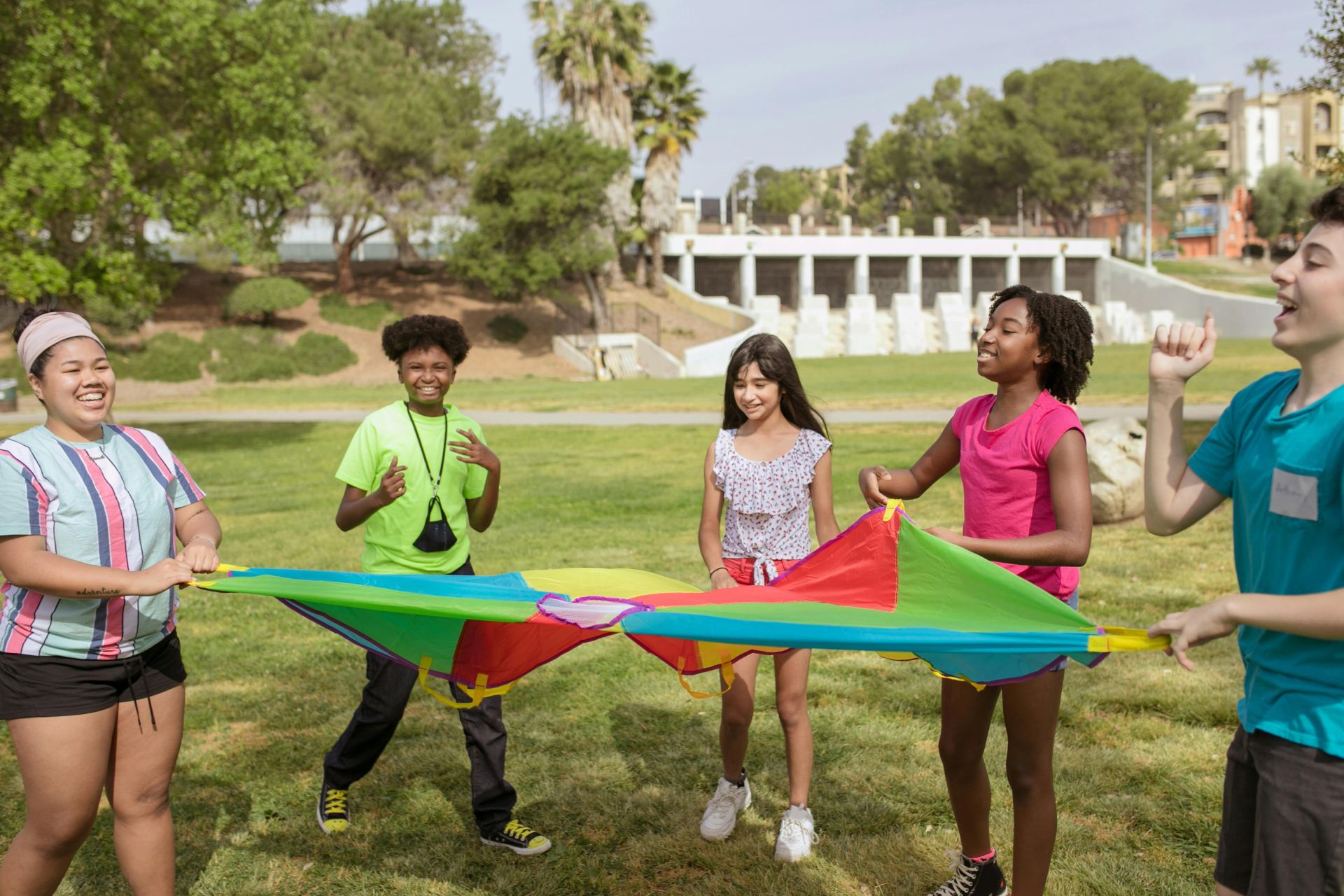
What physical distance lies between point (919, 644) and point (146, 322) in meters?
46.6

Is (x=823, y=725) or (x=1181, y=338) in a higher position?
(x=1181, y=338)

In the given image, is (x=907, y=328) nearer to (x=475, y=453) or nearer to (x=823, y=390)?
(x=823, y=390)

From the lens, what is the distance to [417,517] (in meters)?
4.69

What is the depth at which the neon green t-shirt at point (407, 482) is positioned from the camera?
4.68m

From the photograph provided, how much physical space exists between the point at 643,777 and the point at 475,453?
188cm

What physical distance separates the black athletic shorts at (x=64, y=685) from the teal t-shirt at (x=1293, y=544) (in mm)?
3255

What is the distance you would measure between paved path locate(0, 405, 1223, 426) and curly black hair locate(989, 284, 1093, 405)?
1492 cm

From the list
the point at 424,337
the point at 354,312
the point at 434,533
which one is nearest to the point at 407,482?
the point at 434,533

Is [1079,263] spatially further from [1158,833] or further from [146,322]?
[1158,833]

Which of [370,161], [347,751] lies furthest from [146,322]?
[347,751]

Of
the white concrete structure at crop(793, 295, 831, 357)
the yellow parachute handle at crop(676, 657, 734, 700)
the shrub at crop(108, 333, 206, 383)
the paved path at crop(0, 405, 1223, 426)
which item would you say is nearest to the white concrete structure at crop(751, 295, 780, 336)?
the white concrete structure at crop(793, 295, 831, 357)

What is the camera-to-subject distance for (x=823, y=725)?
5895 millimetres

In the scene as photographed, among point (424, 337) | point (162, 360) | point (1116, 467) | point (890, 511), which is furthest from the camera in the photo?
point (162, 360)

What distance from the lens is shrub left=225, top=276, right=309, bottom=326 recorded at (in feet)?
146
